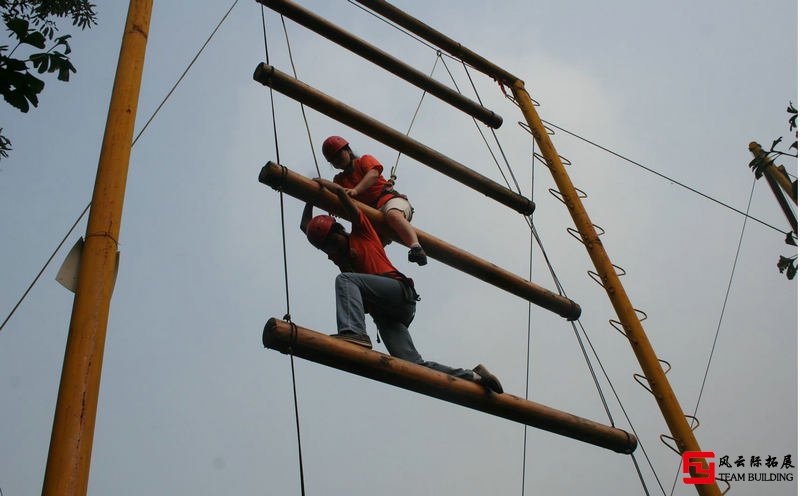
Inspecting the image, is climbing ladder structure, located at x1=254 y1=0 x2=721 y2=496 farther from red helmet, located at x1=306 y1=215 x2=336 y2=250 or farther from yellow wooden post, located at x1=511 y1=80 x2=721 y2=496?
red helmet, located at x1=306 y1=215 x2=336 y2=250

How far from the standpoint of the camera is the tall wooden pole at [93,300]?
2223 millimetres

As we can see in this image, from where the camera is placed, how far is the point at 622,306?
596 cm

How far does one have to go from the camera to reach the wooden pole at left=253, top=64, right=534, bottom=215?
582 centimetres

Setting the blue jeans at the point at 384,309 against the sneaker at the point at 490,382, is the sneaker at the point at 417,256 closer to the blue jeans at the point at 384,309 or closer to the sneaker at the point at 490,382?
the blue jeans at the point at 384,309

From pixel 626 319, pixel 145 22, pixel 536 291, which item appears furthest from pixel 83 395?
pixel 626 319

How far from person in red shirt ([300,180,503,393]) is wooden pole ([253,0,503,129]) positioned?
9.51ft

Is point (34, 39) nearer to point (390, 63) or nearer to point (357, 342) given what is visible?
point (357, 342)

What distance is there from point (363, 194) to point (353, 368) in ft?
6.04

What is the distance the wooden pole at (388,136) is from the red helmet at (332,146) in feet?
2.59

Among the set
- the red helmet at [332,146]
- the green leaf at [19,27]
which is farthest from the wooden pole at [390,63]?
the green leaf at [19,27]

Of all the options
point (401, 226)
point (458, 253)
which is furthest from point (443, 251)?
point (401, 226)

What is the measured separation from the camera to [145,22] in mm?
3500

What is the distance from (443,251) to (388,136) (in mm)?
1442

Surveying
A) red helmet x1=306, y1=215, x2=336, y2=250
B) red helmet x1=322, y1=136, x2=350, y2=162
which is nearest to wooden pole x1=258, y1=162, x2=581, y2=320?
red helmet x1=306, y1=215, x2=336, y2=250
